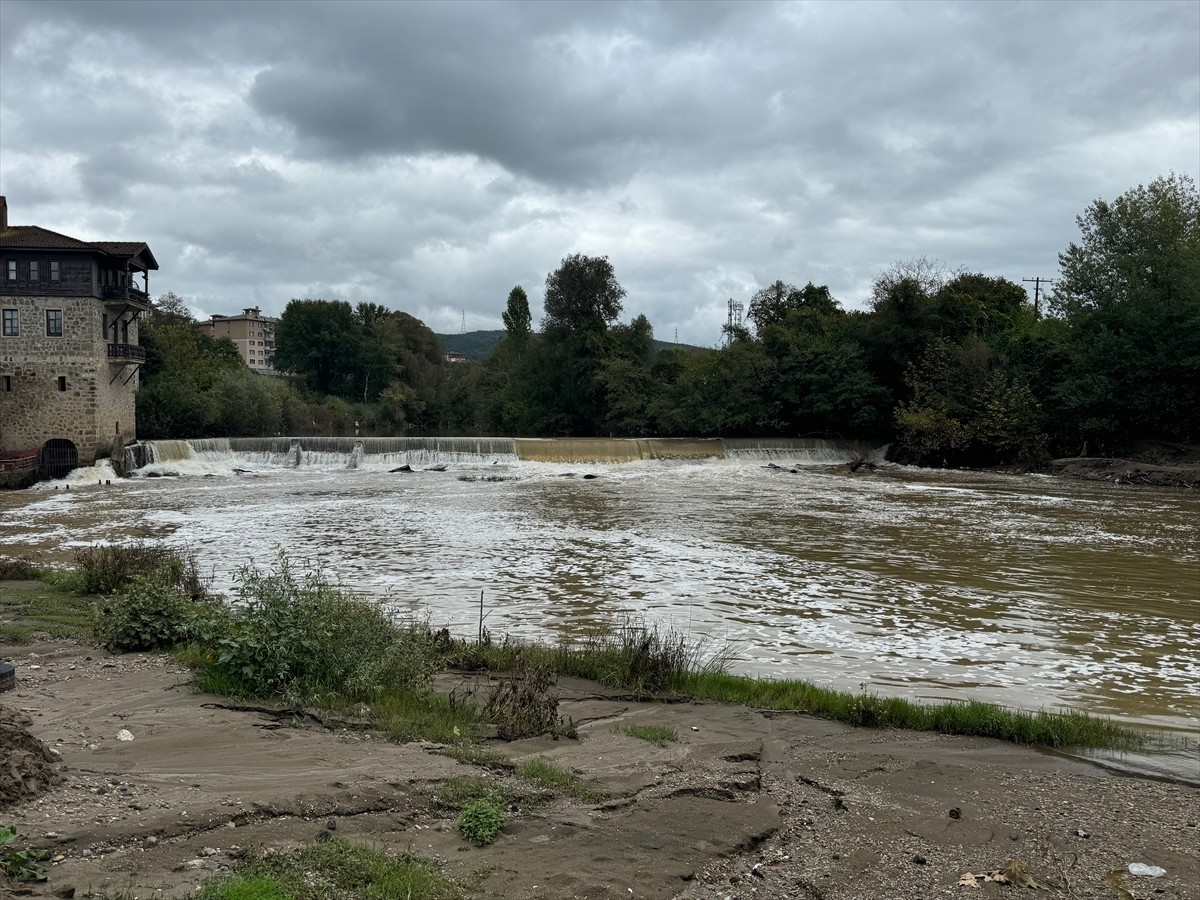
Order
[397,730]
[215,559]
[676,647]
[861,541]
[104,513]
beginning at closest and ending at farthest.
Result: [397,730], [676,647], [215,559], [861,541], [104,513]

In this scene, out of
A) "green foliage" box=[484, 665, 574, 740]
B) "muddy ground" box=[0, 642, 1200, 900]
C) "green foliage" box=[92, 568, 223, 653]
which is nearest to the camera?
"muddy ground" box=[0, 642, 1200, 900]

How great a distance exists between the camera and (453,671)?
8.15 m

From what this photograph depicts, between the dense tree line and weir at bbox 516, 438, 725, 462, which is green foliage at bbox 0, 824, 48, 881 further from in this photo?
the dense tree line

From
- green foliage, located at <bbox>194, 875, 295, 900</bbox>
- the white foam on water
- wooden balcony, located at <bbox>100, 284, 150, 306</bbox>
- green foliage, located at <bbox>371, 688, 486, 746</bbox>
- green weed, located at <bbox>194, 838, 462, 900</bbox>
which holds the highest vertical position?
wooden balcony, located at <bbox>100, 284, 150, 306</bbox>

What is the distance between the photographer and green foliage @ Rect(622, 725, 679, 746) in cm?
643

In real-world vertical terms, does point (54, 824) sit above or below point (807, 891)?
above

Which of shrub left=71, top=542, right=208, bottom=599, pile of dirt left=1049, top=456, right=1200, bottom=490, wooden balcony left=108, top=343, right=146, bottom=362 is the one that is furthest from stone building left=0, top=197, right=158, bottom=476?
pile of dirt left=1049, top=456, right=1200, bottom=490

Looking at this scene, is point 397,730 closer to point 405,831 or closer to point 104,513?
point 405,831

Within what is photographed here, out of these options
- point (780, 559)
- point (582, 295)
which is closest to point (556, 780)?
point (780, 559)

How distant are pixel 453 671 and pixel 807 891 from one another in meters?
4.51

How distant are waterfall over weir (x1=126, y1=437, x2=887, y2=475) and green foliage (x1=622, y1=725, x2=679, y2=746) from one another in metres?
29.9

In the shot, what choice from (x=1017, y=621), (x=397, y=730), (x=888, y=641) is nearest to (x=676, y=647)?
(x=888, y=641)

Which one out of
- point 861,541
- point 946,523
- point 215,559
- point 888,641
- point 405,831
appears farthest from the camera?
point 946,523

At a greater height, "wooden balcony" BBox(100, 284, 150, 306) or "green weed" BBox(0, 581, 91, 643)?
"wooden balcony" BBox(100, 284, 150, 306)
